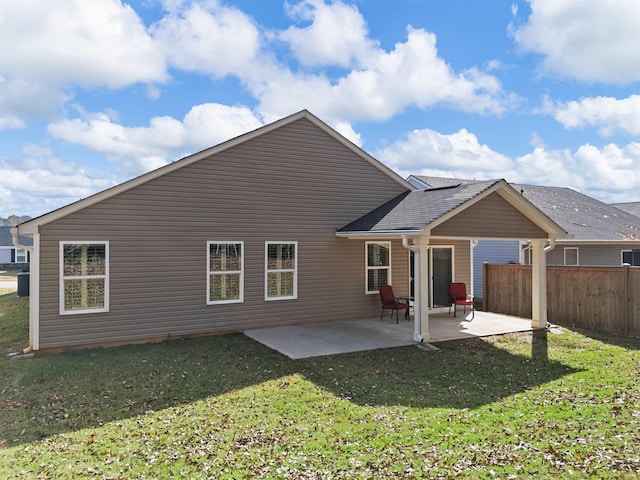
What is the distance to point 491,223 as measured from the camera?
10.3m

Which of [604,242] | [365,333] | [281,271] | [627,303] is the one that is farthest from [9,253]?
[627,303]

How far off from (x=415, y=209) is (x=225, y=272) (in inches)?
194

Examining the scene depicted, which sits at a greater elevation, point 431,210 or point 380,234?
point 431,210

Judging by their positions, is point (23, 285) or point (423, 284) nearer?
point (423, 284)

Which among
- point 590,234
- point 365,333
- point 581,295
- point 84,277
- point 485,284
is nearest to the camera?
point 84,277

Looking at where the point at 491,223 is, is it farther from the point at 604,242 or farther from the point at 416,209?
the point at 604,242

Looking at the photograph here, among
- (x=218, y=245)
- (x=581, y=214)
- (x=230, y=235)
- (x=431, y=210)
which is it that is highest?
(x=581, y=214)

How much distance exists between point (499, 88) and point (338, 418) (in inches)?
593

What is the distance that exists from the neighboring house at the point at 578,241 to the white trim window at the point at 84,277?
1401 cm

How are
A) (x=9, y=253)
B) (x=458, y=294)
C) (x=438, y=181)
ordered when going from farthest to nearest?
(x=9, y=253), (x=438, y=181), (x=458, y=294)

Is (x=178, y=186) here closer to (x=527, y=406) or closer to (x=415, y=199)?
(x=415, y=199)

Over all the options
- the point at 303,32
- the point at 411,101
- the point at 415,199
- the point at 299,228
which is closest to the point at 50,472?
the point at 299,228

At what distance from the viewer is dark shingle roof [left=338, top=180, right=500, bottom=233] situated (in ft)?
31.8

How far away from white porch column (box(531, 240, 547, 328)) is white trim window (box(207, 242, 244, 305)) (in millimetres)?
7493
